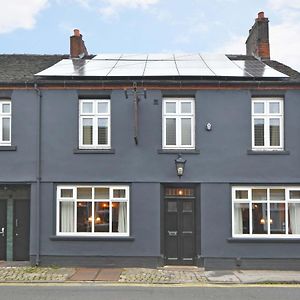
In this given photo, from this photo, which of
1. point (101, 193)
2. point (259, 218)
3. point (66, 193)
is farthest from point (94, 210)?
point (259, 218)

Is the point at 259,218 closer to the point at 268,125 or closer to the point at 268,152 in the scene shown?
the point at 268,152

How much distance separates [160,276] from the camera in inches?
548

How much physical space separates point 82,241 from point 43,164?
2.85m

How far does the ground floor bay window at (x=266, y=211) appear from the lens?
610 inches

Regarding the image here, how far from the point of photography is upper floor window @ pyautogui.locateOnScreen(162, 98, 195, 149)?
1582 centimetres

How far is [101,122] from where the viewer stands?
1589 cm

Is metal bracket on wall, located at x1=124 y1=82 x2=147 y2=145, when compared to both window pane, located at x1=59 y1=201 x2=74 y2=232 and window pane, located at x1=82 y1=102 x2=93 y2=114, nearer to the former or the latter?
window pane, located at x1=82 y1=102 x2=93 y2=114

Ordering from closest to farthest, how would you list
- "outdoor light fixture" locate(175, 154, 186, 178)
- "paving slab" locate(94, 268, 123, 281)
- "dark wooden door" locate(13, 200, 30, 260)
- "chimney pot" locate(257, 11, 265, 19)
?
1. "paving slab" locate(94, 268, 123, 281)
2. "outdoor light fixture" locate(175, 154, 186, 178)
3. "dark wooden door" locate(13, 200, 30, 260)
4. "chimney pot" locate(257, 11, 265, 19)

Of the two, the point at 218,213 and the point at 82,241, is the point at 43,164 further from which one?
the point at 218,213

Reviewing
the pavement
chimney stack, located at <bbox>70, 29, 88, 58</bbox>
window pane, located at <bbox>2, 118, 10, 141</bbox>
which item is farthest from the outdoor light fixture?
chimney stack, located at <bbox>70, 29, 88, 58</bbox>

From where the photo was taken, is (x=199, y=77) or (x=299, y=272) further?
(x=199, y=77)

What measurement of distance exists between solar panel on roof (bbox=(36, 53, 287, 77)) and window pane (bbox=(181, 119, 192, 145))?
62.6 inches

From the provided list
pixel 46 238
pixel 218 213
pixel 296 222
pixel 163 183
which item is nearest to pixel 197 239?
pixel 218 213

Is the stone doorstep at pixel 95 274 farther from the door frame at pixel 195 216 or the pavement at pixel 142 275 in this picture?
the door frame at pixel 195 216
